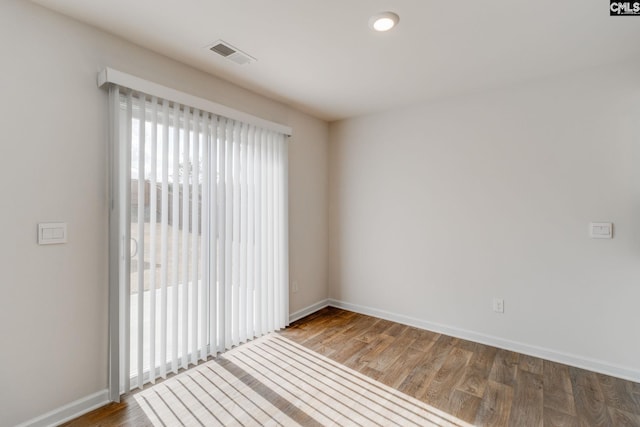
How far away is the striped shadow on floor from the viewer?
1.87 meters

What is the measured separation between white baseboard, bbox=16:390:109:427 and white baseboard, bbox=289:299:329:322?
189 cm

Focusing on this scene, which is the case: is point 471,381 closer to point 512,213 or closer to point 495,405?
point 495,405

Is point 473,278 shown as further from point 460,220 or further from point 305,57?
point 305,57

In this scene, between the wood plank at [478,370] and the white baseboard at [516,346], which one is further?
the white baseboard at [516,346]

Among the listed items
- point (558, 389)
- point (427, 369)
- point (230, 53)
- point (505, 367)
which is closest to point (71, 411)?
point (427, 369)

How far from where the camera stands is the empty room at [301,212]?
1.79 m

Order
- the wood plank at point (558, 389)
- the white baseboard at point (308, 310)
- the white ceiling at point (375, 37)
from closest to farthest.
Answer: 1. the white ceiling at point (375, 37)
2. the wood plank at point (558, 389)
3. the white baseboard at point (308, 310)

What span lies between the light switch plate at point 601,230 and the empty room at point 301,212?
0.03 m

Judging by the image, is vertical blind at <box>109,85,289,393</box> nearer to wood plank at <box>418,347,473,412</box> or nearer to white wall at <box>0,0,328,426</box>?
white wall at <box>0,0,328,426</box>

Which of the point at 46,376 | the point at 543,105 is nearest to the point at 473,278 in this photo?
the point at 543,105

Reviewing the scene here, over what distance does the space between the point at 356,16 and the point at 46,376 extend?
2908 mm

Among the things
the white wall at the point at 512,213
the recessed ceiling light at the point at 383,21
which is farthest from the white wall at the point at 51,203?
the white wall at the point at 512,213

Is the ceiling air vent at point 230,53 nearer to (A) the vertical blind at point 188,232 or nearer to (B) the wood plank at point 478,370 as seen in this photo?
(A) the vertical blind at point 188,232

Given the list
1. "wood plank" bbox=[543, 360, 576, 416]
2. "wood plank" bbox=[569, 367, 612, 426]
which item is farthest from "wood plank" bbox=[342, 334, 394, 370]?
"wood plank" bbox=[569, 367, 612, 426]
